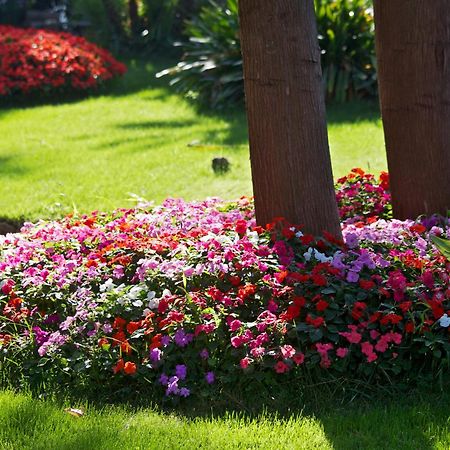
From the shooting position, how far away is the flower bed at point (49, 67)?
13680mm

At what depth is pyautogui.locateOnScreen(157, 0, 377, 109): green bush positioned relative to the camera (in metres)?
11.5

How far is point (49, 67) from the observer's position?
1375 centimetres

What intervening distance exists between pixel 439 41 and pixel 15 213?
13.1 ft

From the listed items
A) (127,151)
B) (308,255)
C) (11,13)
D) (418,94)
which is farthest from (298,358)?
(11,13)

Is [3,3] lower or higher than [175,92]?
higher

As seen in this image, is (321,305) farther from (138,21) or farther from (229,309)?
(138,21)

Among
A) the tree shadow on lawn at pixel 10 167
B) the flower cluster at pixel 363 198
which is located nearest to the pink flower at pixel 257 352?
the flower cluster at pixel 363 198

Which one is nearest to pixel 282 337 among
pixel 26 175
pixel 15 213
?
pixel 15 213

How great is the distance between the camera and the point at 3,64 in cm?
1385

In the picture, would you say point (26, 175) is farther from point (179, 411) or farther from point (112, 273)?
point (179, 411)

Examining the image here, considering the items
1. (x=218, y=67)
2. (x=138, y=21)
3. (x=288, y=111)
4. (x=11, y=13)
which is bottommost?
(x=288, y=111)

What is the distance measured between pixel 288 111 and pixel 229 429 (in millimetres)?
1782

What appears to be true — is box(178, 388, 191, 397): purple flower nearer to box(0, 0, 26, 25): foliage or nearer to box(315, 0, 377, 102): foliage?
box(315, 0, 377, 102): foliage

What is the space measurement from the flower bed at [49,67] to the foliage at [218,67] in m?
1.83
